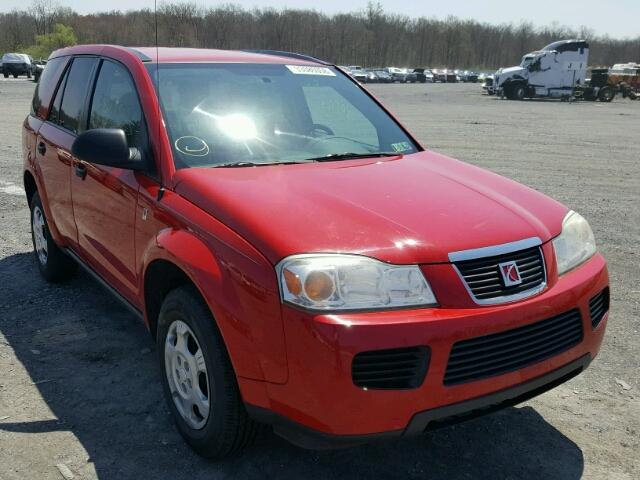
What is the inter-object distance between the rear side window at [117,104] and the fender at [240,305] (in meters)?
0.96

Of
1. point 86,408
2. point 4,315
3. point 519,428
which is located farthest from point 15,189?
point 519,428

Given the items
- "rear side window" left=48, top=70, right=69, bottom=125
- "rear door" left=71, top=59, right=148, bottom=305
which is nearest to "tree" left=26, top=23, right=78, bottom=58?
"rear side window" left=48, top=70, right=69, bottom=125

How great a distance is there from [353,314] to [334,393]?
0.28m

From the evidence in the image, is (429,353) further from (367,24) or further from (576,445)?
(367,24)

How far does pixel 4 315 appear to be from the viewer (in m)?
4.48

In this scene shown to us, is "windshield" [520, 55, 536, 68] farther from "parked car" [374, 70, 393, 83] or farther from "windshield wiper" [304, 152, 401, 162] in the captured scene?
"windshield wiper" [304, 152, 401, 162]

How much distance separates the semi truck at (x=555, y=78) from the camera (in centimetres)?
3809

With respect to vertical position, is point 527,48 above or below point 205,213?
above

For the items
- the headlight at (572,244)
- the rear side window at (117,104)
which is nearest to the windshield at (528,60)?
the rear side window at (117,104)

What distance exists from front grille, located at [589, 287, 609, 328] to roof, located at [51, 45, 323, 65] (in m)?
2.35

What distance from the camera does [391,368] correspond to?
2.18 meters

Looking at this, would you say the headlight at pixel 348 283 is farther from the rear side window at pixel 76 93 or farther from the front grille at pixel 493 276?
the rear side window at pixel 76 93

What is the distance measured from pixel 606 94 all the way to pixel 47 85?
41.1 meters

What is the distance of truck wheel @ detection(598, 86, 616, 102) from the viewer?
128 ft
